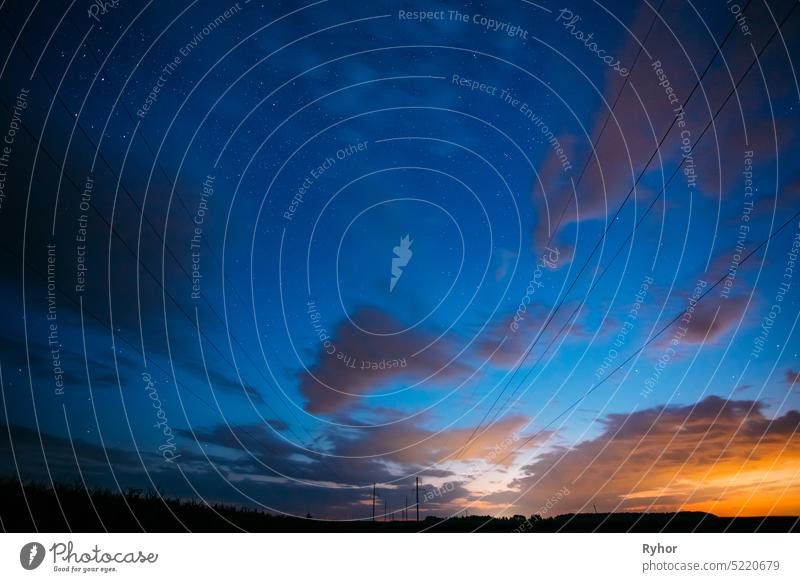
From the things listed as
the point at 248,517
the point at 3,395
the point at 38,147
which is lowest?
the point at 248,517

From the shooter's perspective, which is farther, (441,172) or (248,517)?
(248,517)
